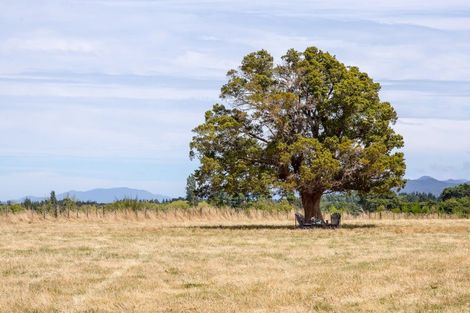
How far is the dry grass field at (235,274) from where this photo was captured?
14.8 meters

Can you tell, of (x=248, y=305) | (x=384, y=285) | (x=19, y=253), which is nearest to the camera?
(x=248, y=305)

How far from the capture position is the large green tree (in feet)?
138

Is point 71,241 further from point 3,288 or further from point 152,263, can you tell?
point 3,288

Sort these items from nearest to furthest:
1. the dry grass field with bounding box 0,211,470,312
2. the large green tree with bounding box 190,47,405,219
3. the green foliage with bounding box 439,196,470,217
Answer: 1. the dry grass field with bounding box 0,211,470,312
2. the large green tree with bounding box 190,47,405,219
3. the green foliage with bounding box 439,196,470,217

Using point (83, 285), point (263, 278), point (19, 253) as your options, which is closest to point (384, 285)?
point (263, 278)

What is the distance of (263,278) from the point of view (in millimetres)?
18469

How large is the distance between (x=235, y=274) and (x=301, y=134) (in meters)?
25.8

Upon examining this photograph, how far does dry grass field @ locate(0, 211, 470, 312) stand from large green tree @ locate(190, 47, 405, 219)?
863cm

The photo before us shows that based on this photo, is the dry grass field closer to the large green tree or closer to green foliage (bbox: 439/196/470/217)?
the large green tree

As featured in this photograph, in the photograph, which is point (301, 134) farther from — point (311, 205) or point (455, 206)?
point (455, 206)

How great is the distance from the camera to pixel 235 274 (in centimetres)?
1923

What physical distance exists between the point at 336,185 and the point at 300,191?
91.7 inches

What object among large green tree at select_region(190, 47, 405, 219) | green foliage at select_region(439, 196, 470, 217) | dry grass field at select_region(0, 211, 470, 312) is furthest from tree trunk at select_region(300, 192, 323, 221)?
green foliage at select_region(439, 196, 470, 217)

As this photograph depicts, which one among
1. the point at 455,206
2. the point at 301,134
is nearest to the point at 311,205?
the point at 301,134
